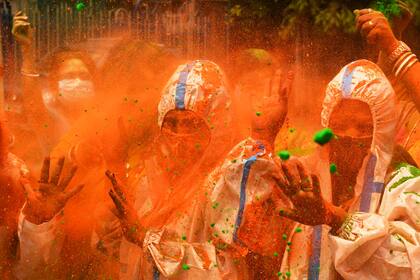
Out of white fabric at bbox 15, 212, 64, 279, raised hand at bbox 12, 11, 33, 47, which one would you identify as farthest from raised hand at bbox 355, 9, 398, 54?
raised hand at bbox 12, 11, 33, 47

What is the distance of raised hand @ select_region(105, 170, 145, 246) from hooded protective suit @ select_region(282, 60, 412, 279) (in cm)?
59

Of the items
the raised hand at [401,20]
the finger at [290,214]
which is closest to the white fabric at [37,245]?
the finger at [290,214]

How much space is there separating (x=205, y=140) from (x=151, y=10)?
47.0 inches

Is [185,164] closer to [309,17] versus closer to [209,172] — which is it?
[209,172]

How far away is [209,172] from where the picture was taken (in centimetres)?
325

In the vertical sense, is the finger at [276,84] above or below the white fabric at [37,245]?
above

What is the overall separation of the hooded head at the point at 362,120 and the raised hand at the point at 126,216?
2.66ft

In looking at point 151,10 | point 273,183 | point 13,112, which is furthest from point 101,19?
point 273,183

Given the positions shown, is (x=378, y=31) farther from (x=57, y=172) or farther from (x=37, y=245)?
(x=37, y=245)

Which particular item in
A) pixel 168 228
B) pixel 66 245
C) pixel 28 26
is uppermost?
pixel 28 26

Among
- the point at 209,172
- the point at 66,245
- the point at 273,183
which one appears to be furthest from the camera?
the point at 66,245

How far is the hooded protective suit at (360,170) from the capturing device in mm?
2988

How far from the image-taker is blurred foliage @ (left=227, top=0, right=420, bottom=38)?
4008 mm

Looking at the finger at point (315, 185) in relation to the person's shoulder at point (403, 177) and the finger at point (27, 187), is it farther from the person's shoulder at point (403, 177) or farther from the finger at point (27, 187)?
the finger at point (27, 187)
